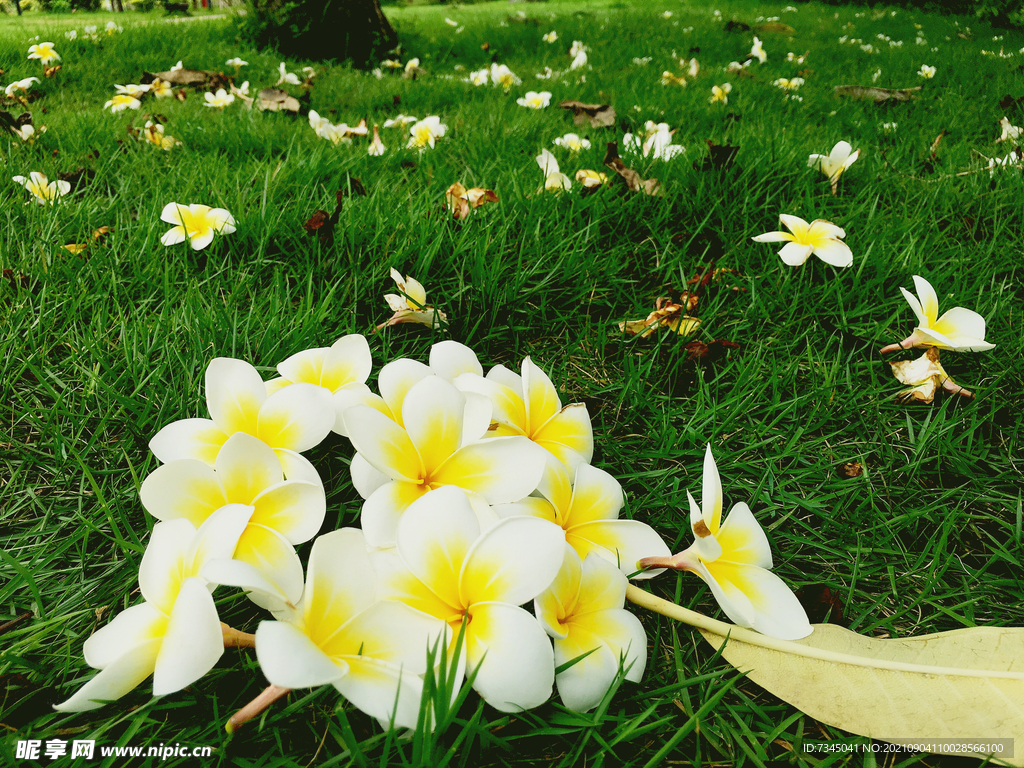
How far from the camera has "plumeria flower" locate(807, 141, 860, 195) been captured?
89.1 inches

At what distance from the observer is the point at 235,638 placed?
837 millimetres

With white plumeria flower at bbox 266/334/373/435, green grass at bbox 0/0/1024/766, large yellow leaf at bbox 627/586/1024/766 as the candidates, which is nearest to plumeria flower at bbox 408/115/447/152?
green grass at bbox 0/0/1024/766

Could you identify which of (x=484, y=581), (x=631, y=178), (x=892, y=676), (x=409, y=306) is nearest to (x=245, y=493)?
(x=484, y=581)

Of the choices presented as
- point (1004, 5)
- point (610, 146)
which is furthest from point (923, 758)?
point (1004, 5)

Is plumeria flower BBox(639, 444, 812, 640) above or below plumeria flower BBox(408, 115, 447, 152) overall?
below

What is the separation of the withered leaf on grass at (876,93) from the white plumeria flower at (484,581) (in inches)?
211

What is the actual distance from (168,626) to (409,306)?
1.01 m

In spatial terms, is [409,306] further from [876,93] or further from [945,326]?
[876,93]

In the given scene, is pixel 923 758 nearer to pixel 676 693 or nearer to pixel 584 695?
pixel 676 693

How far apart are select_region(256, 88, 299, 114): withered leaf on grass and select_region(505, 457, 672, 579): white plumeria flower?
360cm

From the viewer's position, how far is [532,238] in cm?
195

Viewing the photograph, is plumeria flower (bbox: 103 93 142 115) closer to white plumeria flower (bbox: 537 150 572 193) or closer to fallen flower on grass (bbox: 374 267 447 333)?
white plumeria flower (bbox: 537 150 572 193)

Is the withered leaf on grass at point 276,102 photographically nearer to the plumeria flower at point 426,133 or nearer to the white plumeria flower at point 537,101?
the plumeria flower at point 426,133

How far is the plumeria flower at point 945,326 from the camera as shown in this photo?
1.48 meters
